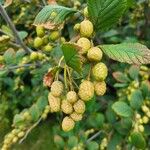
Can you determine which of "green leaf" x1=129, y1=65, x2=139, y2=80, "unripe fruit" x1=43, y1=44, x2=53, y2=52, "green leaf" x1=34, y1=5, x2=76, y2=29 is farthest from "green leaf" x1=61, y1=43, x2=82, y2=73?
"green leaf" x1=129, y1=65, x2=139, y2=80

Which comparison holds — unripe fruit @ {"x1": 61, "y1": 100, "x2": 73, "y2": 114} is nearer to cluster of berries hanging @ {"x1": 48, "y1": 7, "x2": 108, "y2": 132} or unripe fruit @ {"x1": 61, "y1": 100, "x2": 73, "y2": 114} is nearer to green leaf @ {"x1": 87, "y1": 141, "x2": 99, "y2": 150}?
cluster of berries hanging @ {"x1": 48, "y1": 7, "x2": 108, "y2": 132}

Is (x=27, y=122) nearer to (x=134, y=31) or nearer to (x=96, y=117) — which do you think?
(x=96, y=117)

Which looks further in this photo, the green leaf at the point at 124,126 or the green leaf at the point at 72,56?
the green leaf at the point at 124,126

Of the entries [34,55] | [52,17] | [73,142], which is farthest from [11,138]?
[52,17]

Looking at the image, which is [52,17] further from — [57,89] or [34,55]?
[34,55]

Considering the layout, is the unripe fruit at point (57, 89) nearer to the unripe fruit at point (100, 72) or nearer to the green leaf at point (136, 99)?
the unripe fruit at point (100, 72)

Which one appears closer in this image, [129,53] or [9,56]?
[129,53]

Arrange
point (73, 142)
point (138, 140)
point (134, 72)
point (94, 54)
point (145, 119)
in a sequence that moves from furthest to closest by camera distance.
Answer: point (73, 142), point (134, 72), point (145, 119), point (138, 140), point (94, 54)

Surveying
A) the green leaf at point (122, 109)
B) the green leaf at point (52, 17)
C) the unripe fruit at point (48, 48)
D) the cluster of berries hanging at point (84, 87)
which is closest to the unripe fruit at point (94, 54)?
the cluster of berries hanging at point (84, 87)

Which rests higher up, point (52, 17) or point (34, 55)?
point (52, 17)
